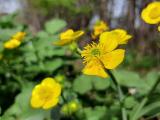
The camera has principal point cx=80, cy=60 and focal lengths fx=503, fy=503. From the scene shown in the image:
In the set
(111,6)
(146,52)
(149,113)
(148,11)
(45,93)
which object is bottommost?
(146,52)

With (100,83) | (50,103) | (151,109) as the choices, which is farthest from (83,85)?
(50,103)

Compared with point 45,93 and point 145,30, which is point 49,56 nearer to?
point 45,93

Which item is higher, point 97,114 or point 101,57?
point 101,57

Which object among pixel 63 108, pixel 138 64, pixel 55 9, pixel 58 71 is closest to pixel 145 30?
pixel 138 64

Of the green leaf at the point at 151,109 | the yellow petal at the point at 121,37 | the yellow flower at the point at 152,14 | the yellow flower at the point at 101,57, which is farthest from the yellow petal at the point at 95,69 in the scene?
the green leaf at the point at 151,109

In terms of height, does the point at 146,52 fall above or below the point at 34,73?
below

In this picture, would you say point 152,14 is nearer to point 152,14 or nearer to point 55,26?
point 152,14
